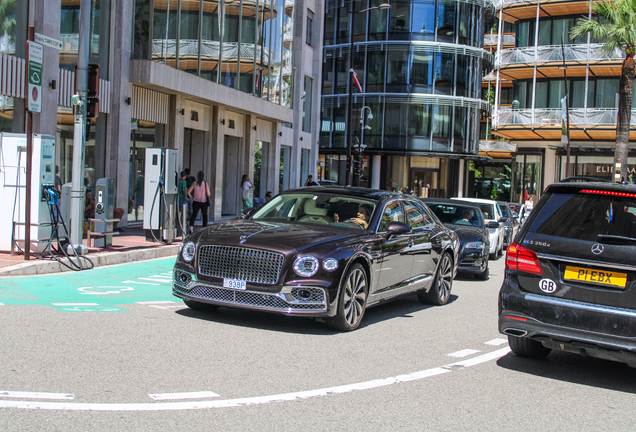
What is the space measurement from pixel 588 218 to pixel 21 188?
9.95 m

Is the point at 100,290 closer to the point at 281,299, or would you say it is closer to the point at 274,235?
the point at 274,235

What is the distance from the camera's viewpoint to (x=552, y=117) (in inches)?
1897

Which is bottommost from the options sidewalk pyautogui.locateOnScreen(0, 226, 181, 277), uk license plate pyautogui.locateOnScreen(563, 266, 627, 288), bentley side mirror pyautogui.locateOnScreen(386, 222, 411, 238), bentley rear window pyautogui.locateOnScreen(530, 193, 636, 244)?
sidewalk pyautogui.locateOnScreen(0, 226, 181, 277)

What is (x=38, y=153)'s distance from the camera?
12.3 meters

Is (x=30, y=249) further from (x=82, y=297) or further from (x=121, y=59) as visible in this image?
(x=121, y=59)

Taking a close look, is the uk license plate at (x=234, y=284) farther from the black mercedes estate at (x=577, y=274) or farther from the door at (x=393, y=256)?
the black mercedes estate at (x=577, y=274)

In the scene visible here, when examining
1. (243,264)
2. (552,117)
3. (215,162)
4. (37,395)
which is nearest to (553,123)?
(552,117)

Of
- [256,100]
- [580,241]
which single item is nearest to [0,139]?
[580,241]

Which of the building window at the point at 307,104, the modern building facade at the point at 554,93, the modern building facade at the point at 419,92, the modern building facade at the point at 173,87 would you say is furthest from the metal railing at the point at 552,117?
the modern building facade at the point at 173,87

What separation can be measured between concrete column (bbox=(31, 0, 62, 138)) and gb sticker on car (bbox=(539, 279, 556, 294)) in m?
14.5

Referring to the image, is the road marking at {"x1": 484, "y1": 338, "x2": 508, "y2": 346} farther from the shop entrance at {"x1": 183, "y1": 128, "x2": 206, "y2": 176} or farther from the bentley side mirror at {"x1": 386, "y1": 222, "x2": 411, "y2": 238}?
the shop entrance at {"x1": 183, "y1": 128, "x2": 206, "y2": 176}

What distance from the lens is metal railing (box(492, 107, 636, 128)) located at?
151ft

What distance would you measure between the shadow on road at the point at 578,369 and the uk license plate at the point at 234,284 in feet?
8.74

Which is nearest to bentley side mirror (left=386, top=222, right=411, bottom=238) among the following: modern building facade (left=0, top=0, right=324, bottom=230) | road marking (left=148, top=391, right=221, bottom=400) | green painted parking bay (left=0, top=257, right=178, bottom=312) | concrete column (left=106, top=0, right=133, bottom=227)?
green painted parking bay (left=0, top=257, right=178, bottom=312)
